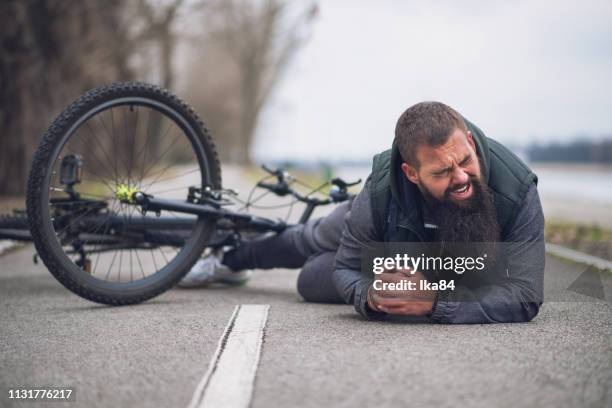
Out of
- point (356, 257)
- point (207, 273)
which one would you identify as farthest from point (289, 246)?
point (356, 257)

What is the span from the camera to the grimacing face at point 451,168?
3295 mm

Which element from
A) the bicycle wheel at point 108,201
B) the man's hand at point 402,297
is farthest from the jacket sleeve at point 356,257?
the bicycle wheel at point 108,201

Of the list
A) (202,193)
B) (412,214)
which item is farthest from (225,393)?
(202,193)

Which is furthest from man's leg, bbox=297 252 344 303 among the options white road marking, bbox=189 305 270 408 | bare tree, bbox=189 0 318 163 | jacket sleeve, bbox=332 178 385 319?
bare tree, bbox=189 0 318 163

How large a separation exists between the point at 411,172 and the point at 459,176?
24 centimetres

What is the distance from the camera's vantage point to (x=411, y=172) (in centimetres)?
344

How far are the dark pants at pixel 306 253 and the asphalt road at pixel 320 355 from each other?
186mm

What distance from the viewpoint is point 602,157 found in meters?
78.6

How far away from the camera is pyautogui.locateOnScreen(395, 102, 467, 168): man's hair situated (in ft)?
10.8

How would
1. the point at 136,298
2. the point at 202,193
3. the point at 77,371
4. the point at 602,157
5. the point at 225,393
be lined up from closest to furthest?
1. the point at 225,393
2. the point at 77,371
3. the point at 136,298
4. the point at 202,193
5. the point at 602,157

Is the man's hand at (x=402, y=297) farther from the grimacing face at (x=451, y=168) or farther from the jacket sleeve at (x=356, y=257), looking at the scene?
the grimacing face at (x=451, y=168)

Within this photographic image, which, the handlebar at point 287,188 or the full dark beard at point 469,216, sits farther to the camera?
the handlebar at point 287,188

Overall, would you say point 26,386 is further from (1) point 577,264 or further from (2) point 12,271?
(1) point 577,264

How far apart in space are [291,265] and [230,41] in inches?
1463
